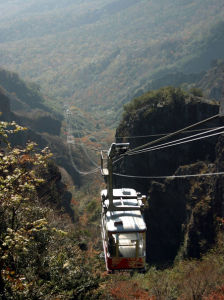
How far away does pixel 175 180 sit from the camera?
1807 inches

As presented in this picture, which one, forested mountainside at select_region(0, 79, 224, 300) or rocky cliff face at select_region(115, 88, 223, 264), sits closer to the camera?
forested mountainside at select_region(0, 79, 224, 300)

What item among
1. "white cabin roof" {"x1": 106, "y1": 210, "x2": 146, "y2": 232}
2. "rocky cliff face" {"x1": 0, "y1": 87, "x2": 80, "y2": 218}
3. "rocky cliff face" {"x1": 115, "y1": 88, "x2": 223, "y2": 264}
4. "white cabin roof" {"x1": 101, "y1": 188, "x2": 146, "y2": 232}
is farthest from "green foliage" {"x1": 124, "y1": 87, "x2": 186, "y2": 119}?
"white cabin roof" {"x1": 106, "y1": 210, "x2": 146, "y2": 232}

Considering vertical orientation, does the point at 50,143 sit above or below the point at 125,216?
above

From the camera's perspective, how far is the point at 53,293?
54.5ft

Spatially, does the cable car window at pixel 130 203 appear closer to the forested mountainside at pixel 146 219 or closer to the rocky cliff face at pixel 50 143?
the forested mountainside at pixel 146 219

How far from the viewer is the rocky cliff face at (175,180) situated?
125 feet

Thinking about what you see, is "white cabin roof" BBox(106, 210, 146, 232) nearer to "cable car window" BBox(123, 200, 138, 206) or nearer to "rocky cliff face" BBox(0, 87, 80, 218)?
"cable car window" BBox(123, 200, 138, 206)

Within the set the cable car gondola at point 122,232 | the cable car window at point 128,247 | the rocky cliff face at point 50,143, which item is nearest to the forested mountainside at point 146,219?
the rocky cliff face at point 50,143

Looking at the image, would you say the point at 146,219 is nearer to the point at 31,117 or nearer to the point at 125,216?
the point at 125,216

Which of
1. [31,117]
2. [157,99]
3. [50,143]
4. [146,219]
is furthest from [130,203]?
[31,117]

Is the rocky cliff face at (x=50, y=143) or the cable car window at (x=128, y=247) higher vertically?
the rocky cliff face at (x=50, y=143)

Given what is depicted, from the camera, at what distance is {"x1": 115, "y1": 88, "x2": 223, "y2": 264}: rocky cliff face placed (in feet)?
125

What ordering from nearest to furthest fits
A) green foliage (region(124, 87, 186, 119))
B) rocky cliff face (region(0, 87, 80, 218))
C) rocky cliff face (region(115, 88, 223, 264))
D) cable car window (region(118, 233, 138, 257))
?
cable car window (region(118, 233, 138, 257)) → rocky cliff face (region(115, 88, 223, 264)) → rocky cliff face (region(0, 87, 80, 218)) → green foliage (region(124, 87, 186, 119))

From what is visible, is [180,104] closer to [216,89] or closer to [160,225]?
[160,225]
